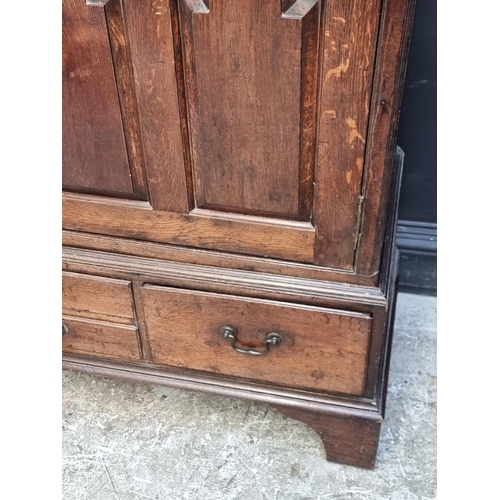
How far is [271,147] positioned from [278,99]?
9cm

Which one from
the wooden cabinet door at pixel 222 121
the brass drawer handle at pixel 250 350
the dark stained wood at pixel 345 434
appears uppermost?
the wooden cabinet door at pixel 222 121

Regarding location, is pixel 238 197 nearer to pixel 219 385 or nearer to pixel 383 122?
pixel 383 122

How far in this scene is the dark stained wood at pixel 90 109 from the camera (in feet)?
3.27

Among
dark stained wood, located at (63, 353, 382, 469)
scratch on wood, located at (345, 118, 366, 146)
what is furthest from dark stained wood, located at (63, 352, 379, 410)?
scratch on wood, located at (345, 118, 366, 146)

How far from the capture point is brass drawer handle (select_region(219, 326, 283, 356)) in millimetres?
1233

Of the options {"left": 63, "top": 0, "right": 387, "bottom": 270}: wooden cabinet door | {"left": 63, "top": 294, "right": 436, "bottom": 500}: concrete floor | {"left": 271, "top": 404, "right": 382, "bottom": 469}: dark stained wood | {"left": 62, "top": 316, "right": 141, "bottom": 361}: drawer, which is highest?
{"left": 63, "top": 0, "right": 387, "bottom": 270}: wooden cabinet door

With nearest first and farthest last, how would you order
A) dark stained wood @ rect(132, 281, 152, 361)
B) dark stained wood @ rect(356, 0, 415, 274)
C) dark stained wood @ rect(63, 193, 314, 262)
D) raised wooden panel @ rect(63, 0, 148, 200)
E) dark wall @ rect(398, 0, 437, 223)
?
dark stained wood @ rect(356, 0, 415, 274), raised wooden panel @ rect(63, 0, 148, 200), dark stained wood @ rect(63, 193, 314, 262), dark stained wood @ rect(132, 281, 152, 361), dark wall @ rect(398, 0, 437, 223)

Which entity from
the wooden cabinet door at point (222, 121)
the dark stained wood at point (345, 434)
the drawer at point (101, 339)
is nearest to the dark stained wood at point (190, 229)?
the wooden cabinet door at point (222, 121)

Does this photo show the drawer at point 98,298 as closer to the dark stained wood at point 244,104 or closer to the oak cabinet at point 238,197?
the oak cabinet at point 238,197

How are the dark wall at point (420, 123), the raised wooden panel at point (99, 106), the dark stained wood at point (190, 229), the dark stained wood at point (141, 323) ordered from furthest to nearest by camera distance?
the dark wall at point (420, 123), the dark stained wood at point (141, 323), the dark stained wood at point (190, 229), the raised wooden panel at point (99, 106)

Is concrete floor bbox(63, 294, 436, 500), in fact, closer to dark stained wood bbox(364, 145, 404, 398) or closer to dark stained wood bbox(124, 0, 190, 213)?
dark stained wood bbox(364, 145, 404, 398)

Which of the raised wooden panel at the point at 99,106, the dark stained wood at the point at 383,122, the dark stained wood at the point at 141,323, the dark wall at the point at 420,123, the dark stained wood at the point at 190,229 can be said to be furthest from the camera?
the dark wall at the point at 420,123
